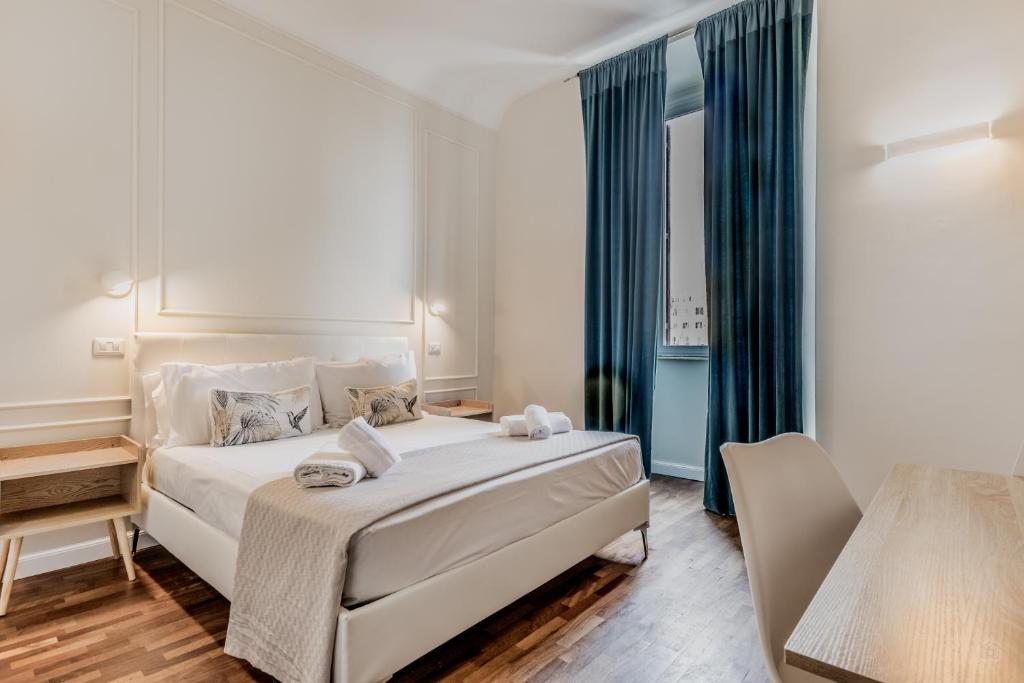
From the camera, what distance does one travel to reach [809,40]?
3.05m

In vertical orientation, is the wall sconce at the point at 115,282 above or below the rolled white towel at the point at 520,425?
above

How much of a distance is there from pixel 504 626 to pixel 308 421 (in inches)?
60.0

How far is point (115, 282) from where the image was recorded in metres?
2.59

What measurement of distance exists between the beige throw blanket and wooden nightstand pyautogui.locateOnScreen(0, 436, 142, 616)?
110 cm

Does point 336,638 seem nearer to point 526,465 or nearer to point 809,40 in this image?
point 526,465

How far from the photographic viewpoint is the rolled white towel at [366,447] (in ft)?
6.15

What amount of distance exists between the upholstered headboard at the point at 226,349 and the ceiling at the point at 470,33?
2.00 meters

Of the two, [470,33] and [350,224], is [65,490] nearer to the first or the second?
[350,224]

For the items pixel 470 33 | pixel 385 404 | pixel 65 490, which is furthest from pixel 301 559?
pixel 470 33

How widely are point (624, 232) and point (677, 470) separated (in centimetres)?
190

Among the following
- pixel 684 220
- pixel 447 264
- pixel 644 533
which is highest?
pixel 684 220

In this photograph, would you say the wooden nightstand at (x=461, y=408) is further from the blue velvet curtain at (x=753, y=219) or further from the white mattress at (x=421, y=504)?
the blue velvet curtain at (x=753, y=219)

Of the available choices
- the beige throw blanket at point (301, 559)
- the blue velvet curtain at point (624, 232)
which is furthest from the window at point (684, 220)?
the beige throw blanket at point (301, 559)

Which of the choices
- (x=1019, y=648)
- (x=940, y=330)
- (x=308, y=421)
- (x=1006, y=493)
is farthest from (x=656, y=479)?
(x=1019, y=648)
